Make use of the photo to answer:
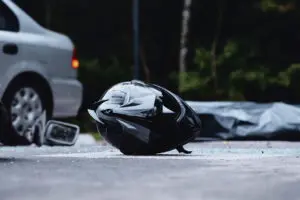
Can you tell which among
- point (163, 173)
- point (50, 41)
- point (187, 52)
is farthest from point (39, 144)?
point (187, 52)

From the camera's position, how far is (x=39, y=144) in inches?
452

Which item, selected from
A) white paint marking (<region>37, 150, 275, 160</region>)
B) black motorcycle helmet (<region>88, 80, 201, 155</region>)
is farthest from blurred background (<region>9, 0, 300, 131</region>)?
black motorcycle helmet (<region>88, 80, 201, 155</region>)

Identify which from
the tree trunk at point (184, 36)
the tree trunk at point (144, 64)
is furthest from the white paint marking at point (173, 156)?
the tree trunk at point (144, 64)

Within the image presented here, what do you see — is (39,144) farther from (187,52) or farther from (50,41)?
(187,52)

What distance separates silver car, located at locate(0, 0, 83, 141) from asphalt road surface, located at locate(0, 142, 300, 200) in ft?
4.73

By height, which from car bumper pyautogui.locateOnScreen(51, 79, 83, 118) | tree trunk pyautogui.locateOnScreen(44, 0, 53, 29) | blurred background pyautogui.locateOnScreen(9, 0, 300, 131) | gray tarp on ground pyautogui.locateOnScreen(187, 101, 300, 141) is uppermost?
car bumper pyautogui.locateOnScreen(51, 79, 83, 118)

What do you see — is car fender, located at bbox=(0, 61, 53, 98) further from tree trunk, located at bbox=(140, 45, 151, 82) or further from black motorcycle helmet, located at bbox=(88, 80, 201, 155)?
tree trunk, located at bbox=(140, 45, 151, 82)

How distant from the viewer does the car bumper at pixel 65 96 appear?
12.0 meters

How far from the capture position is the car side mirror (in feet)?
37.9

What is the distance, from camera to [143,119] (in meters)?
9.16

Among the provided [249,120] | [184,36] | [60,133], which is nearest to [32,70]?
→ [60,133]

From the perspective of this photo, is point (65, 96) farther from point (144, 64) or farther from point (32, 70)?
point (144, 64)

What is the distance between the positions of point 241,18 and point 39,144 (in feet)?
36.0

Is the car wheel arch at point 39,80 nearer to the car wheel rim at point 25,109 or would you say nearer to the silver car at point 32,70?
the silver car at point 32,70
